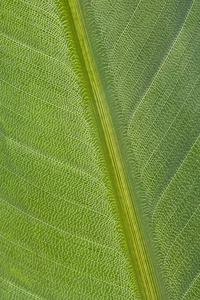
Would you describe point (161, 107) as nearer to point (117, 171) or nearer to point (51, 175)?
point (117, 171)

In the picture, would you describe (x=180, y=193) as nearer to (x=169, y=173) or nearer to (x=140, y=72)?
(x=169, y=173)

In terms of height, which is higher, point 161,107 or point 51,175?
point 161,107

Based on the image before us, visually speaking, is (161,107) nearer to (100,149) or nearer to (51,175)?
(100,149)

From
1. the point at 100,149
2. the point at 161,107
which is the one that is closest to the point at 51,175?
the point at 100,149

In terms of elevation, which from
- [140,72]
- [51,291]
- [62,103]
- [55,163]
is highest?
[140,72]

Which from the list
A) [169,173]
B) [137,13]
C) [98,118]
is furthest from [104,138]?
[137,13]
